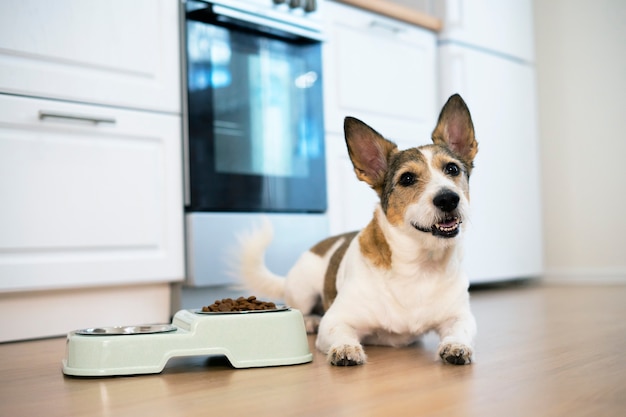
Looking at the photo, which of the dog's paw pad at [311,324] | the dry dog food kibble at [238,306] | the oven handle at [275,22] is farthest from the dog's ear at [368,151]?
the oven handle at [275,22]

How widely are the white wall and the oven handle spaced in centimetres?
225

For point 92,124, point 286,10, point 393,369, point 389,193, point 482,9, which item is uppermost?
point 482,9

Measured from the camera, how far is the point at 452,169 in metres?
1.94

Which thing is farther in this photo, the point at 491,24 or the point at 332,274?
the point at 491,24

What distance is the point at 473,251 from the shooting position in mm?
3977

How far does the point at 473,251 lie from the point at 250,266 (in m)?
1.78

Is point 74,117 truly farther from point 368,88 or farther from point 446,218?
point 368,88

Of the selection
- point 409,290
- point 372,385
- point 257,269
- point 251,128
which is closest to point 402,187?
point 409,290

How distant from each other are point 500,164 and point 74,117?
104 inches

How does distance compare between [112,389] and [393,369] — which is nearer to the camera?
[112,389]

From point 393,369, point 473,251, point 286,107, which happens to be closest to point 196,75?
point 286,107

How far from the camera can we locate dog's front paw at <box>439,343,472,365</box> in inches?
64.8

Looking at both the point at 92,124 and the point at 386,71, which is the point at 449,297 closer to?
the point at 92,124

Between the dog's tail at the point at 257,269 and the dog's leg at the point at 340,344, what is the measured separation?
0.69 meters
